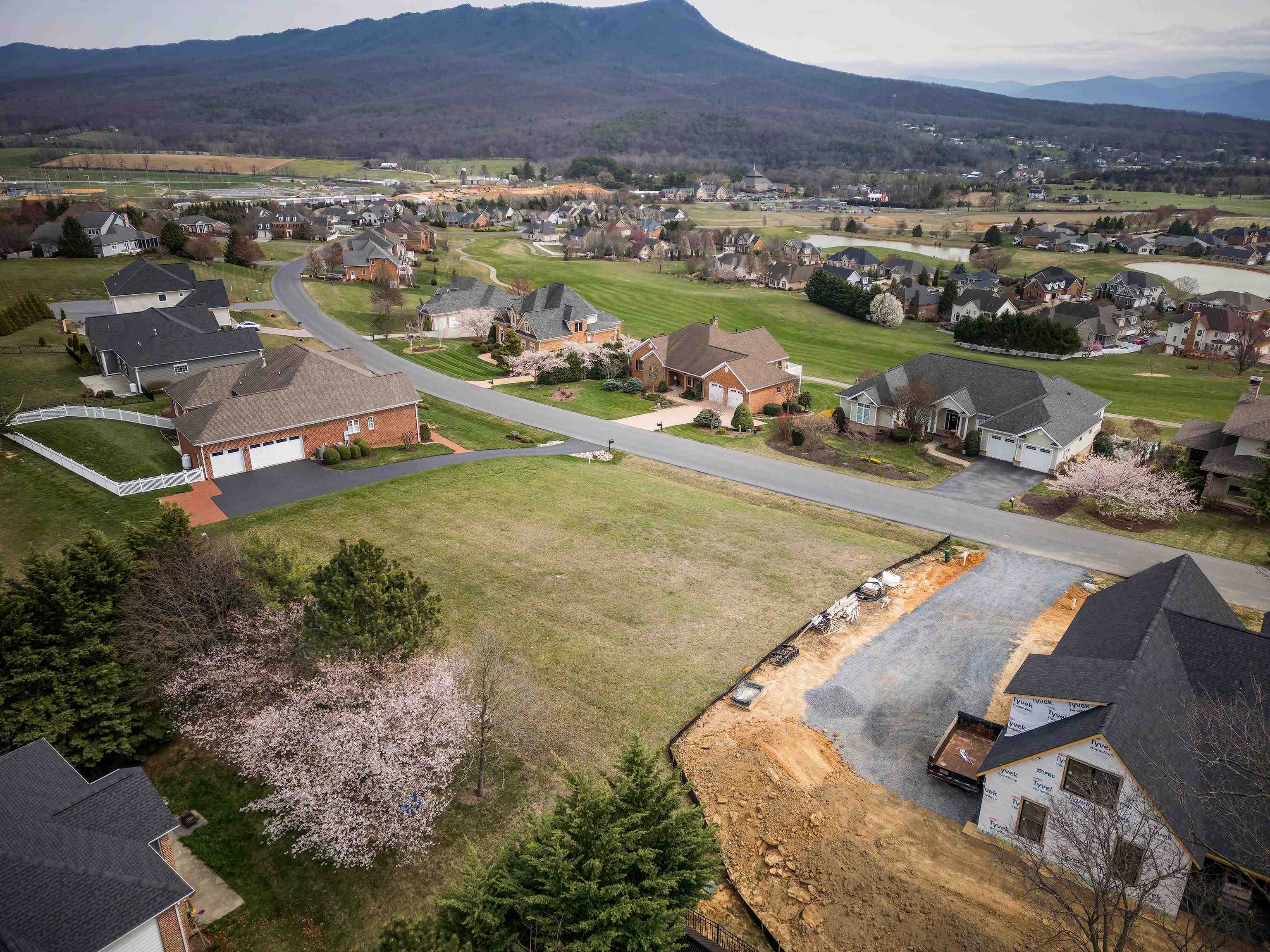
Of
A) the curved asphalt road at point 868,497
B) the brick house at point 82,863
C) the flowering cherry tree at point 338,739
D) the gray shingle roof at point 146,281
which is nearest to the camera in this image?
the brick house at point 82,863

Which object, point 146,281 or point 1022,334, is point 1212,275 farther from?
point 146,281

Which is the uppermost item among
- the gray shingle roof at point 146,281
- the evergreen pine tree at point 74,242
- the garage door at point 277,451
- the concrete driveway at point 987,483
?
the evergreen pine tree at point 74,242

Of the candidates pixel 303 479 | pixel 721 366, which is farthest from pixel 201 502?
pixel 721 366

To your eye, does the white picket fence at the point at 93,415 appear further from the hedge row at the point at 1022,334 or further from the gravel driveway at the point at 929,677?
the hedge row at the point at 1022,334

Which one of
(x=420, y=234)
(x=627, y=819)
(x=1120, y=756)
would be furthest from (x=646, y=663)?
(x=420, y=234)

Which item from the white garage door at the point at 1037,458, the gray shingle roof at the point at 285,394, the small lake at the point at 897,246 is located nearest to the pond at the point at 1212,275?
the small lake at the point at 897,246

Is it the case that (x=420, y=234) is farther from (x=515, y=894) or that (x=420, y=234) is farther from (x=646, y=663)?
(x=515, y=894)

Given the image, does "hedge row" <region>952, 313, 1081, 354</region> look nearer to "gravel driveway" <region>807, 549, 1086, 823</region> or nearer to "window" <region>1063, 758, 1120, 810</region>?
"gravel driveway" <region>807, 549, 1086, 823</region>
